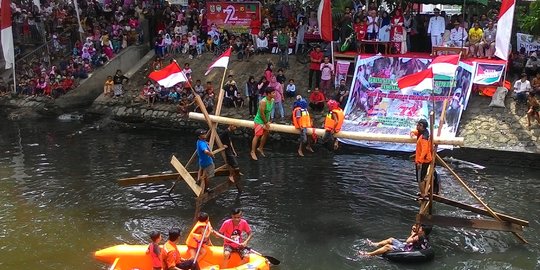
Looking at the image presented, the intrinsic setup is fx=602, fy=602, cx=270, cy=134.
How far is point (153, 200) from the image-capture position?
16781 mm

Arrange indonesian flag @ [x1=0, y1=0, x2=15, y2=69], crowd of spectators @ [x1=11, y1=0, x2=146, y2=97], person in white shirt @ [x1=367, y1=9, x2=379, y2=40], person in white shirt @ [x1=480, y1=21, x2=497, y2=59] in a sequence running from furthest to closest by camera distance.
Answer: crowd of spectators @ [x1=11, y1=0, x2=146, y2=97] < indonesian flag @ [x1=0, y1=0, x2=15, y2=69] < person in white shirt @ [x1=367, y1=9, x2=379, y2=40] < person in white shirt @ [x1=480, y1=21, x2=497, y2=59]

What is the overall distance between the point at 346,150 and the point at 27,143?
12344mm

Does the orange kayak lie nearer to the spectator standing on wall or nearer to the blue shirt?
the blue shirt

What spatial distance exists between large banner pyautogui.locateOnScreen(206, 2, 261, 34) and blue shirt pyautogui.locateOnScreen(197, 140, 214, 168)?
14.2 metres

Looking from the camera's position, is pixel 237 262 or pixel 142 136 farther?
pixel 142 136

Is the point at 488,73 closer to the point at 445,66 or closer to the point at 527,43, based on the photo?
the point at 527,43

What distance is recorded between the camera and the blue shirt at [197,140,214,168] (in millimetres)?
14965

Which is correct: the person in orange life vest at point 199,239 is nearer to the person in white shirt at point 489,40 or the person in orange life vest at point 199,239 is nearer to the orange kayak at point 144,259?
the orange kayak at point 144,259

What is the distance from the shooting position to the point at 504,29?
1925cm

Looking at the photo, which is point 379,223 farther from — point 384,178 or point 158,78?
point 158,78

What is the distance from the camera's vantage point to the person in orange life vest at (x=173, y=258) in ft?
36.3

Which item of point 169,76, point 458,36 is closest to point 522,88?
point 458,36

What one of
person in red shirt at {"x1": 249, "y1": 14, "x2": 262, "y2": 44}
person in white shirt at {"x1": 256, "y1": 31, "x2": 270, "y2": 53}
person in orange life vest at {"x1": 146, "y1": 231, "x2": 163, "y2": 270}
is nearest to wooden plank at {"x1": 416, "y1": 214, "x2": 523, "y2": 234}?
person in orange life vest at {"x1": 146, "y1": 231, "x2": 163, "y2": 270}

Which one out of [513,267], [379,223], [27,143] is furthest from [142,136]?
[513,267]
